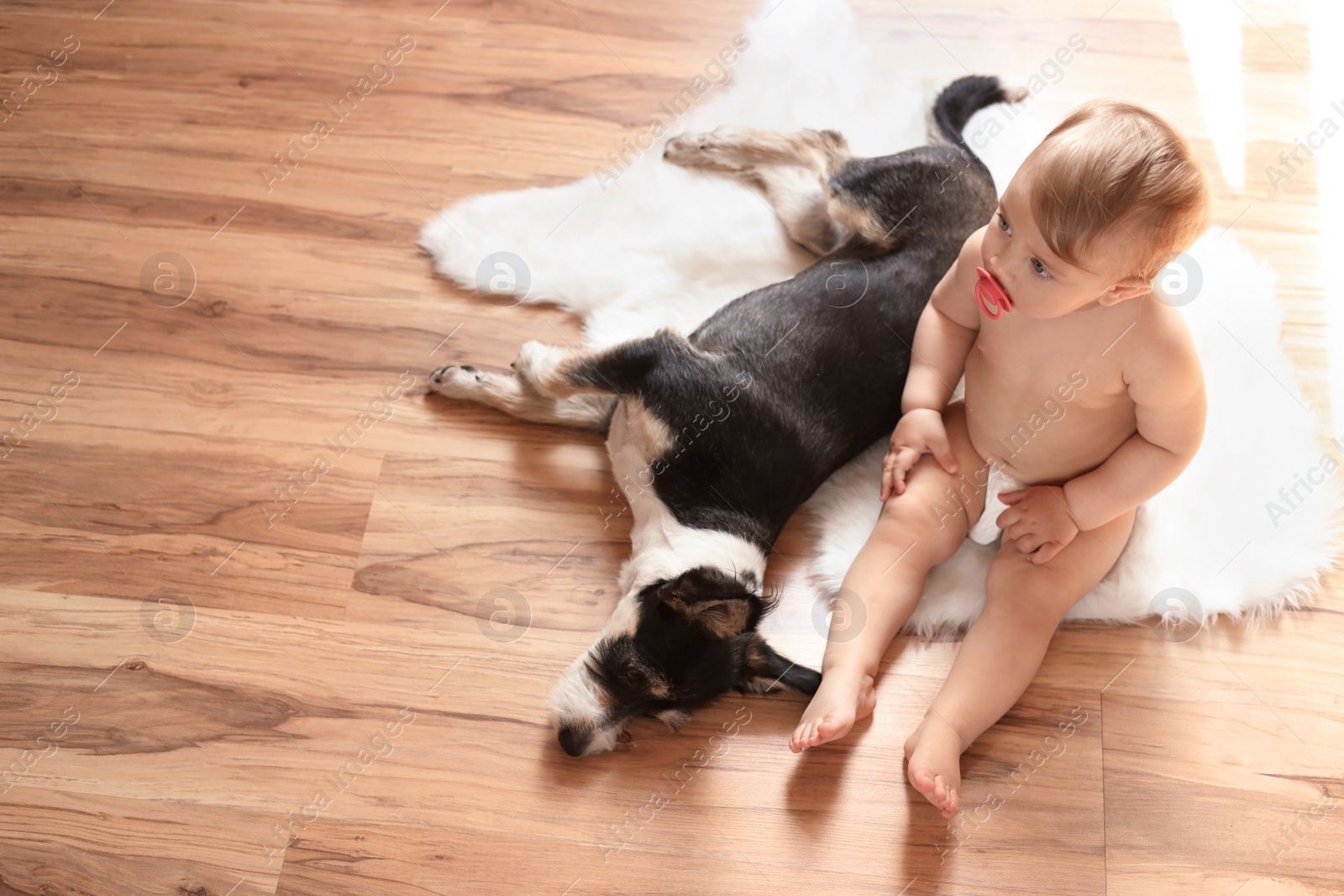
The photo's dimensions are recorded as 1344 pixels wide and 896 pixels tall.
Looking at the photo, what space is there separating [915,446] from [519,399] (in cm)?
85

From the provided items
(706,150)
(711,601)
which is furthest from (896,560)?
(706,150)

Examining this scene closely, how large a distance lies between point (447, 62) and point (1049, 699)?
7.00 ft

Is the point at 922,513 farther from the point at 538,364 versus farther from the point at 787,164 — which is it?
the point at 787,164

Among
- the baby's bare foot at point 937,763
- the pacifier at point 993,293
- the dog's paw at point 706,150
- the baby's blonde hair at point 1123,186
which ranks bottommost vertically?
the baby's bare foot at point 937,763

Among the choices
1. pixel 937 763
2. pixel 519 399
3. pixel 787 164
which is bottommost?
pixel 937 763

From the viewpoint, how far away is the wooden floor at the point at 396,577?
174 centimetres

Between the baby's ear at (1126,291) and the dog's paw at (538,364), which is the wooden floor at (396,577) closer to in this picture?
the dog's paw at (538,364)

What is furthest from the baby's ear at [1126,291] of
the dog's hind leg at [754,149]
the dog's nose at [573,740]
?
the dog's nose at [573,740]

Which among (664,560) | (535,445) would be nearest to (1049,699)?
(664,560)

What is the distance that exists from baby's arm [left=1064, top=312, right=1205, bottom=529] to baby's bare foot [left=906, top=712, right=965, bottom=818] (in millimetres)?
465

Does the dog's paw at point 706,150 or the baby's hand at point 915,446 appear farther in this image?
the dog's paw at point 706,150

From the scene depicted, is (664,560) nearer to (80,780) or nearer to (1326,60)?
(80,780)

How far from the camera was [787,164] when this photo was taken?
2.27 meters

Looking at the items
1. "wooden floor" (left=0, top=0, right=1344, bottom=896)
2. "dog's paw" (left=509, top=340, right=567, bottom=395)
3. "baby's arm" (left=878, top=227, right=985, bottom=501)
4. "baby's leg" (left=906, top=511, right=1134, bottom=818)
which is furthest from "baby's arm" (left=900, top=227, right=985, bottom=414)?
"dog's paw" (left=509, top=340, right=567, bottom=395)
